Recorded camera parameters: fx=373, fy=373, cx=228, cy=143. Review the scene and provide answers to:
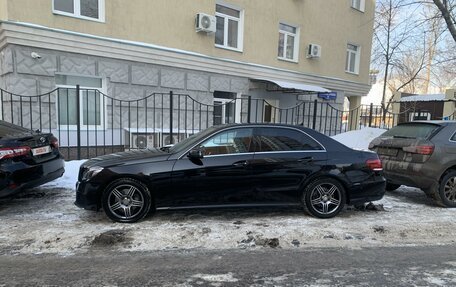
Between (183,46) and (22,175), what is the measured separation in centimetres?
865

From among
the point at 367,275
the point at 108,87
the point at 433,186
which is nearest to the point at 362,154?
the point at 433,186

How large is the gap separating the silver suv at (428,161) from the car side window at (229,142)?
3126mm

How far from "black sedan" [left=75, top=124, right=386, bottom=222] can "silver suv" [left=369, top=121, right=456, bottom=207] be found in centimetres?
112

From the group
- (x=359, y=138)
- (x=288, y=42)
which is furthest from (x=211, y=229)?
(x=288, y=42)

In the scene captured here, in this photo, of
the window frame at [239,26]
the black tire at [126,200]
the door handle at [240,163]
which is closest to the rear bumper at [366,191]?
the door handle at [240,163]

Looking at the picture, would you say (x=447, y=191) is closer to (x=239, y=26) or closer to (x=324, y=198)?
(x=324, y=198)

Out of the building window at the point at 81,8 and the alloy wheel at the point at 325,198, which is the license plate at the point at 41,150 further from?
the building window at the point at 81,8

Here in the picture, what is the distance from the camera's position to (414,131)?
7133 mm

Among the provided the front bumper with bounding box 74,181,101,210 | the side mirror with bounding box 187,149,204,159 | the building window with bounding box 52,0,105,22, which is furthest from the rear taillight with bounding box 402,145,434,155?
the building window with bounding box 52,0,105,22

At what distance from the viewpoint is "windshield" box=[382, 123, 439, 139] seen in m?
6.86

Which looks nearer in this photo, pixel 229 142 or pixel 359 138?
pixel 229 142

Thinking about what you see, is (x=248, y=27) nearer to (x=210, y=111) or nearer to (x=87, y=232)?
(x=210, y=111)

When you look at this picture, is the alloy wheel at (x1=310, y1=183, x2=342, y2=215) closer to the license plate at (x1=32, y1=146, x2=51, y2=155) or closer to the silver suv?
the silver suv

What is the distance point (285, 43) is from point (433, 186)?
38.1 ft
